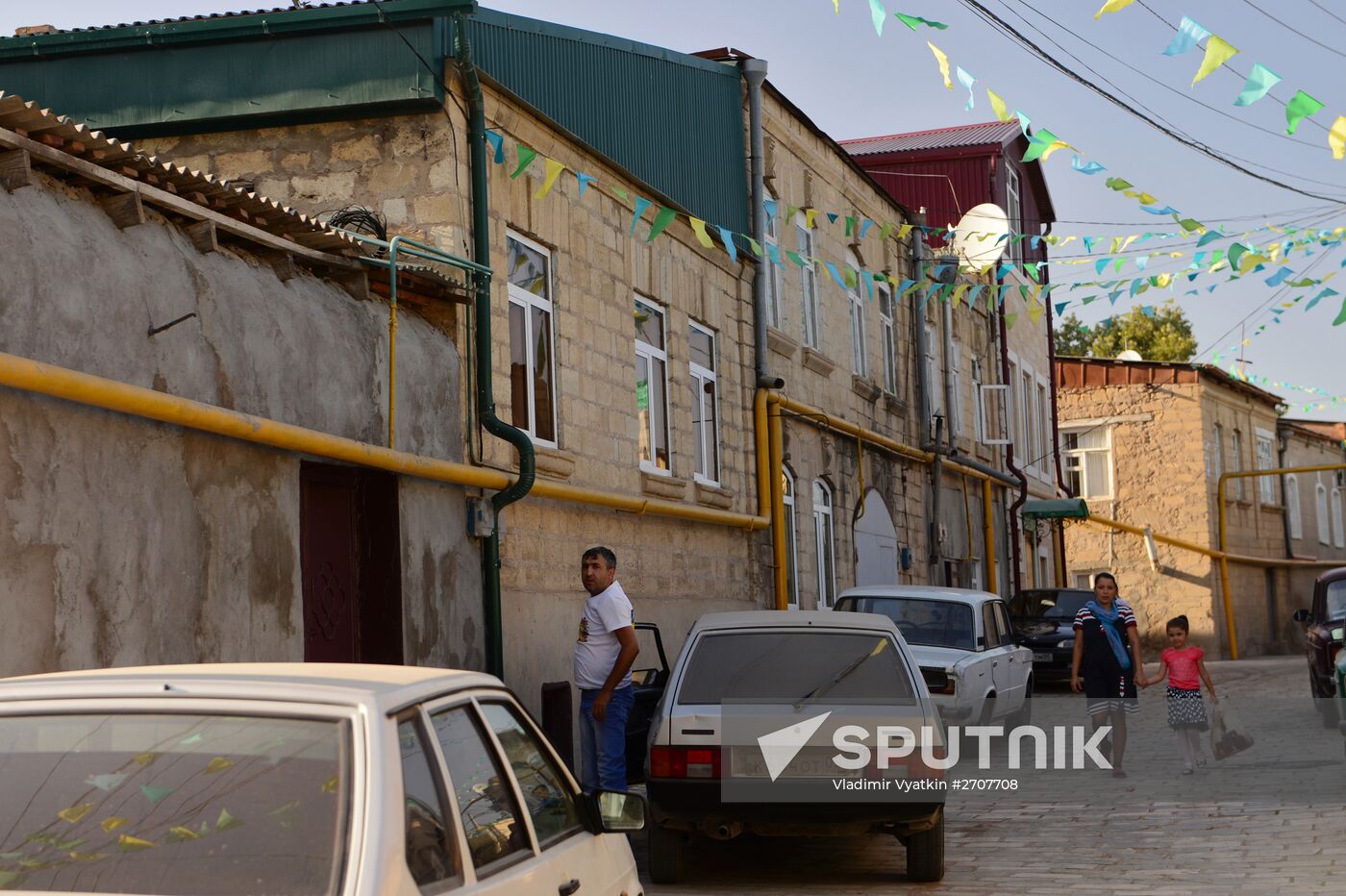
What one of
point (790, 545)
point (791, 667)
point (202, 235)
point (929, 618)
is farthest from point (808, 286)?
point (202, 235)

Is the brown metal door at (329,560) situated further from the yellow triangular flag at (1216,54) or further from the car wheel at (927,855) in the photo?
the yellow triangular flag at (1216,54)

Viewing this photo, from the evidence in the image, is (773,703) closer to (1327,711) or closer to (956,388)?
(1327,711)

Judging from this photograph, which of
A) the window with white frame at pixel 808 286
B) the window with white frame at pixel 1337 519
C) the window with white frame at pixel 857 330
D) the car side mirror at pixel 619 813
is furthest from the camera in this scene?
the window with white frame at pixel 1337 519

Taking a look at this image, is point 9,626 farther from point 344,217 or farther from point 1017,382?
point 1017,382

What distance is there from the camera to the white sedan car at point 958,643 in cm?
1373

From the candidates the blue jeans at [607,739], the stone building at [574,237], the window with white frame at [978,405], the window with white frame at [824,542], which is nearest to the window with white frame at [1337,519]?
the window with white frame at [978,405]

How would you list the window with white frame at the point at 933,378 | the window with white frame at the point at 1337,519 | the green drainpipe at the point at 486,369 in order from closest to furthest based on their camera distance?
the green drainpipe at the point at 486,369 < the window with white frame at the point at 933,378 < the window with white frame at the point at 1337,519

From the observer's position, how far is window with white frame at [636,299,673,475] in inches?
588

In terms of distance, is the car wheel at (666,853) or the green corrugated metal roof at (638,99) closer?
the car wheel at (666,853)

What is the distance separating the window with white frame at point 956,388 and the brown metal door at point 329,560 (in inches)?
629

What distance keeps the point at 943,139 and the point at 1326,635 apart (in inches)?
631

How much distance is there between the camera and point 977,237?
82.1 feet

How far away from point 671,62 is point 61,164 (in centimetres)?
954

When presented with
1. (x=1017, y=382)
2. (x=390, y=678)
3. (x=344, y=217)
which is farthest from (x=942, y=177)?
(x=390, y=678)
